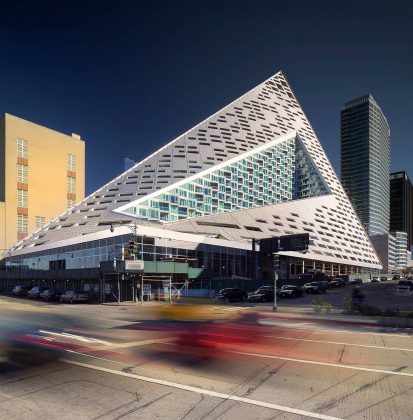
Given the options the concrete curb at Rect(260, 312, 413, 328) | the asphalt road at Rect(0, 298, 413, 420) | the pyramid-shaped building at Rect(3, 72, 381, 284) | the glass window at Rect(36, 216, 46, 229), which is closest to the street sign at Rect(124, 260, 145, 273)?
the pyramid-shaped building at Rect(3, 72, 381, 284)

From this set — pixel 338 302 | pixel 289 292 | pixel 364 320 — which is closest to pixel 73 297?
pixel 289 292

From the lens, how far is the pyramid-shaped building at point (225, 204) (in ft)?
168

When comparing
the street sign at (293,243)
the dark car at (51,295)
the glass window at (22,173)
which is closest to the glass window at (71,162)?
the glass window at (22,173)

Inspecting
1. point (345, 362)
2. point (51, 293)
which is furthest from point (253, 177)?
point (345, 362)

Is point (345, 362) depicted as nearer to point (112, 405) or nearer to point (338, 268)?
point (112, 405)

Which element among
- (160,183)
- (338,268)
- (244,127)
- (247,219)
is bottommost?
(338,268)

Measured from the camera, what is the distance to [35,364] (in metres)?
10.7

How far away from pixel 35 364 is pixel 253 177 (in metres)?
81.2

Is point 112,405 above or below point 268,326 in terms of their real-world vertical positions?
above

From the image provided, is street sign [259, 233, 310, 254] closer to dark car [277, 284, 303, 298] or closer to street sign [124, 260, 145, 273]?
dark car [277, 284, 303, 298]

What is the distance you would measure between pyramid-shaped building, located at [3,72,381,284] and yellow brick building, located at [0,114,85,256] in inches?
688

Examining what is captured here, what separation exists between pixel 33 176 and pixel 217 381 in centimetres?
8825

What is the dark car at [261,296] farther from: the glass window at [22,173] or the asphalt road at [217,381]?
the glass window at [22,173]

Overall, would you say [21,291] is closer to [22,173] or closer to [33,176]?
[22,173]
